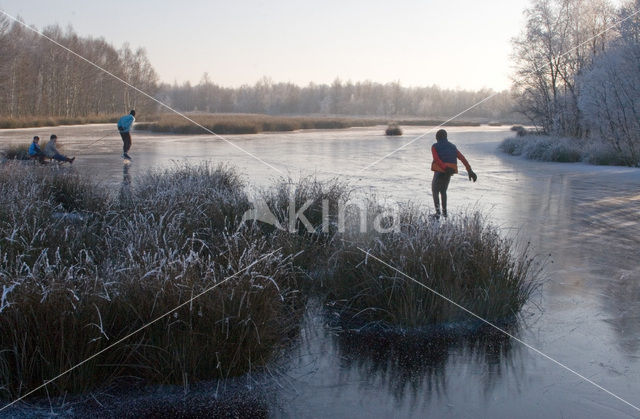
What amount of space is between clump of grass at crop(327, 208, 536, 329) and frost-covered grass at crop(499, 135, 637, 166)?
71.1ft

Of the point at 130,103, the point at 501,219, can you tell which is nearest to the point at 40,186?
the point at 501,219

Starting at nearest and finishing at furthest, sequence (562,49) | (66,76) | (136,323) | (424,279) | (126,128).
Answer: (136,323), (424,279), (126,128), (562,49), (66,76)

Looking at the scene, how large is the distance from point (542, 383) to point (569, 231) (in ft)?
21.6

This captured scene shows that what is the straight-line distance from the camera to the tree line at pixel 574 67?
2889 centimetres

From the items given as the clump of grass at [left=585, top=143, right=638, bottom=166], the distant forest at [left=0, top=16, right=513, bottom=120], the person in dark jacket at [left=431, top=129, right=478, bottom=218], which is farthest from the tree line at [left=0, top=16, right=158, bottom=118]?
the person in dark jacket at [left=431, top=129, right=478, bottom=218]

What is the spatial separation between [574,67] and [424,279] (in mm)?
39459

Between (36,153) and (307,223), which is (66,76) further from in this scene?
(307,223)

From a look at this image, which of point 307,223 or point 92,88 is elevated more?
point 92,88

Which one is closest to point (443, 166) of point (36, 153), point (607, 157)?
point (36, 153)

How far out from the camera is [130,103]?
8612 cm

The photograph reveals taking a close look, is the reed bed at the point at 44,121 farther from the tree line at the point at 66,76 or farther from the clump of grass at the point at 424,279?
the clump of grass at the point at 424,279

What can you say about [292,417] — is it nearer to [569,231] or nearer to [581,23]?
[569,231]

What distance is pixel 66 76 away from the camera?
72875mm

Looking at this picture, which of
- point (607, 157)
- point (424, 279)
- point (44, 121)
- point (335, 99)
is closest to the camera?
point (424, 279)
